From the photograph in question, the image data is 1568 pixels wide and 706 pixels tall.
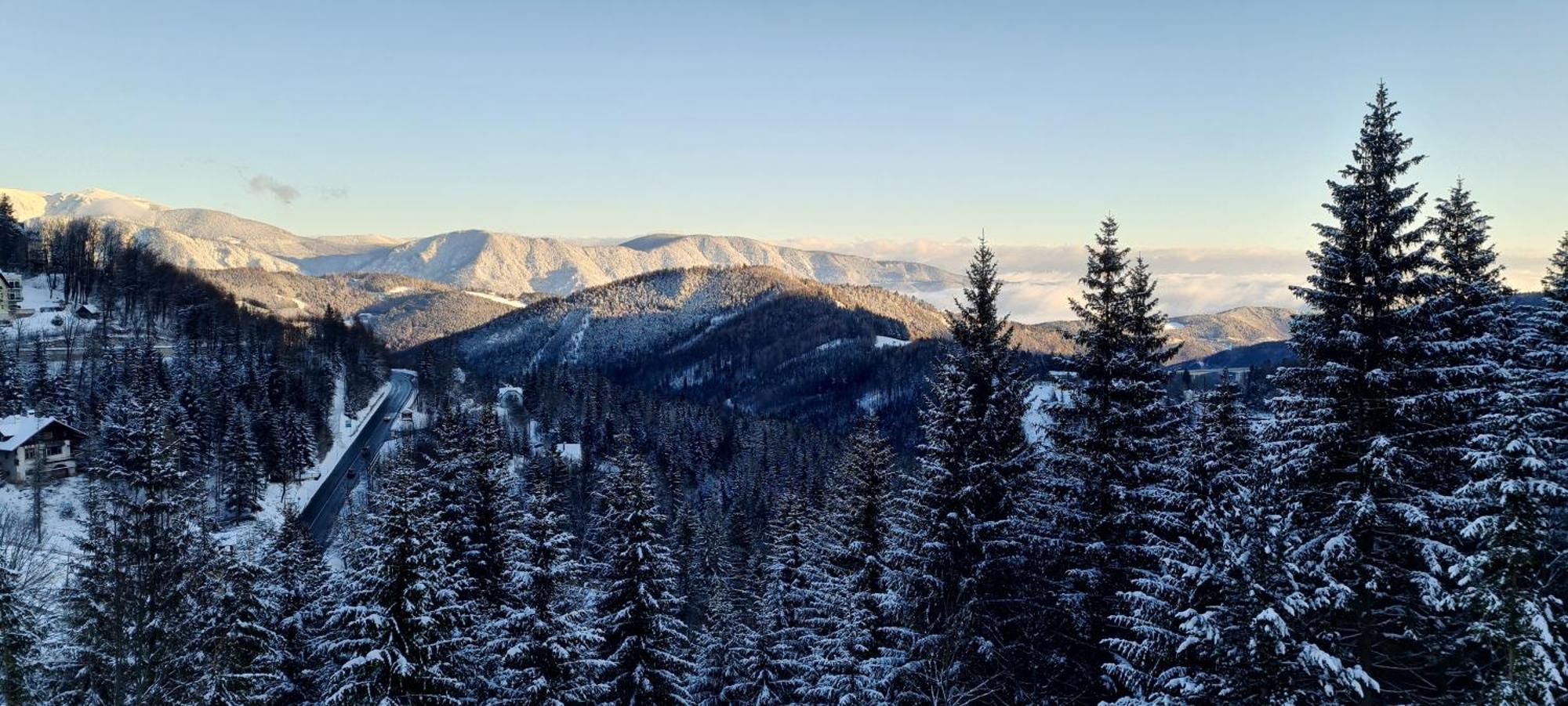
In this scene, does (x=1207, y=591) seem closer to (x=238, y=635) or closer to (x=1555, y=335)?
(x=1555, y=335)

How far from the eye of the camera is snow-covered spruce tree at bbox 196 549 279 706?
21.8 meters

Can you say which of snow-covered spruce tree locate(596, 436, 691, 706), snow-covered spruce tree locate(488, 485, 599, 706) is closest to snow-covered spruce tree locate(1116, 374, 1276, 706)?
snow-covered spruce tree locate(596, 436, 691, 706)

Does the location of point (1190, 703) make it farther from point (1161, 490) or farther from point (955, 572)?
point (955, 572)

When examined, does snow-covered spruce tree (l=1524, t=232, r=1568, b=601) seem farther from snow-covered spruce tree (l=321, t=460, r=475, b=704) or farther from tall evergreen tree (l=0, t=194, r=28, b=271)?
tall evergreen tree (l=0, t=194, r=28, b=271)

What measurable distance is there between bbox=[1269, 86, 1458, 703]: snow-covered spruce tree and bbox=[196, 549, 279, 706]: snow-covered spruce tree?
91.3 feet

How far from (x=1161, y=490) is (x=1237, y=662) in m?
4.54

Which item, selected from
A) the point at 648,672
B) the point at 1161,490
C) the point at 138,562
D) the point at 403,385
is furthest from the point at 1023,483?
the point at 403,385

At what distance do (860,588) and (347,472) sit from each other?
8378 cm

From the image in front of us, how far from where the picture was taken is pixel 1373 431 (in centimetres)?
1445

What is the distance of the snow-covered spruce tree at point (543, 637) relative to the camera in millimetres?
20078

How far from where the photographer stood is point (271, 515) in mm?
68000

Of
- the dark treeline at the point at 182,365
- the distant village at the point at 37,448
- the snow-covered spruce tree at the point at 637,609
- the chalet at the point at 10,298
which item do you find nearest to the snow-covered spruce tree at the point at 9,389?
the dark treeline at the point at 182,365

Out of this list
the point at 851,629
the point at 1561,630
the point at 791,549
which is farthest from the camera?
the point at 791,549

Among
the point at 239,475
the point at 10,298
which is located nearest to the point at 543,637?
the point at 239,475
